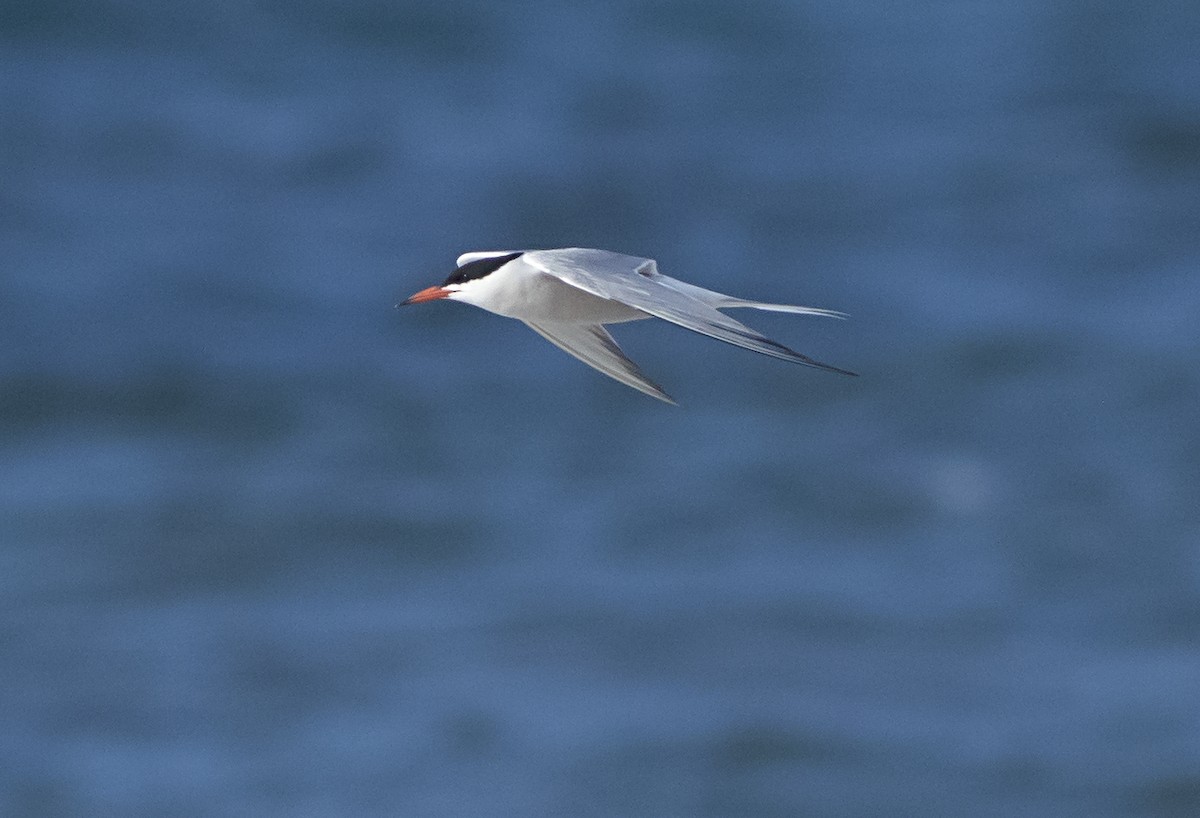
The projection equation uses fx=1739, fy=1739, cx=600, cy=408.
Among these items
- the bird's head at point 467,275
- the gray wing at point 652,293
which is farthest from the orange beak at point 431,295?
the gray wing at point 652,293

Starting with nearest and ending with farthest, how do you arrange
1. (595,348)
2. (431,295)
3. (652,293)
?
(652,293) → (431,295) → (595,348)

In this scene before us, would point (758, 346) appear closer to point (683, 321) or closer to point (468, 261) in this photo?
point (683, 321)

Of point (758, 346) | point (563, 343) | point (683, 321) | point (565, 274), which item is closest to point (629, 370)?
point (563, 343)

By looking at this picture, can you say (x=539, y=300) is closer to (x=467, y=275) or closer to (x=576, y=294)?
(x=576, y=294)

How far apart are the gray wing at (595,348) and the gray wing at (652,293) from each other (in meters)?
0.37

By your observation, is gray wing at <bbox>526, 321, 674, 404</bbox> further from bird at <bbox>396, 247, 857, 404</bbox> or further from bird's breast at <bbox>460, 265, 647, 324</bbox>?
bird's breast at <bbox>460, 265, 647, 324</bbox>

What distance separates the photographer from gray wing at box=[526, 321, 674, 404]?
6.83 meters

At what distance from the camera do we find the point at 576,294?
6.62m

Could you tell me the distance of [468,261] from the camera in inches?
267

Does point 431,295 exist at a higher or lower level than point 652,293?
higher

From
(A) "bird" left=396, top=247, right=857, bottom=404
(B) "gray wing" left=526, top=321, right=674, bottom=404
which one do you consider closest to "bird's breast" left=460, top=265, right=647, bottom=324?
(A) "bird" left=396, top=247, right=857, bottom=404

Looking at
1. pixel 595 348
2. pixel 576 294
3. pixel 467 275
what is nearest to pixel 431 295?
pixel 467 275

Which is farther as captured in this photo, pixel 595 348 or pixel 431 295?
pixel 595 348

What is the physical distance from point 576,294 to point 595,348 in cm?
47
